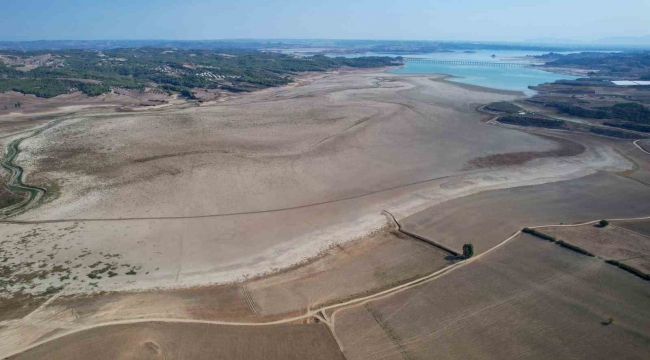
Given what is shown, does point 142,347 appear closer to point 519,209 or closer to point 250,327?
point 250,327

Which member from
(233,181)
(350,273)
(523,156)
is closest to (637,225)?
(523,156)

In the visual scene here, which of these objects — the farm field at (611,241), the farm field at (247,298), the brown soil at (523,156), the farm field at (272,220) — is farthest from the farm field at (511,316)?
the brown soil at (523,156)

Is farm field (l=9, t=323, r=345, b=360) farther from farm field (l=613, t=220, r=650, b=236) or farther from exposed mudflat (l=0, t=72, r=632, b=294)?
farm field (l=613, t=220, r=650, b=236)

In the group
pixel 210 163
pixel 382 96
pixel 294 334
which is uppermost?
pixel 382 96

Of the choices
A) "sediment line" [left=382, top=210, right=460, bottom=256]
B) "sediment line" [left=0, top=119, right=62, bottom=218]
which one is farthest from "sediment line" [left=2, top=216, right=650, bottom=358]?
"sediment line" [left=0, top=119, right=62, bottom=218]

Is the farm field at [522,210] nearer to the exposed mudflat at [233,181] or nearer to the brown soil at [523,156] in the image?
the exposed mudflat at [233,181]

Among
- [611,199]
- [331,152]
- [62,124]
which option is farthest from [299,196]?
[62,124]
